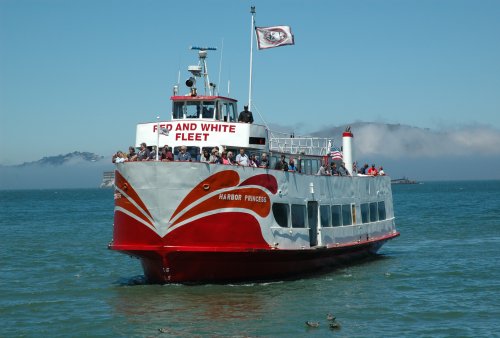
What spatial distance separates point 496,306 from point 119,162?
35.6 feet

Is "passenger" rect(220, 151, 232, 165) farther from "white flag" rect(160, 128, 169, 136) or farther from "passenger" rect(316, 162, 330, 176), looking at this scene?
"passenger" rect(316, 162, 330, 176)

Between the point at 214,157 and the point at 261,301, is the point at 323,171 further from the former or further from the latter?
the point at 261,301

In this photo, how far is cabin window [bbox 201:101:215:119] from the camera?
25.1 meters

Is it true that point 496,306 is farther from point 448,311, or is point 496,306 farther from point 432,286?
point 432,286

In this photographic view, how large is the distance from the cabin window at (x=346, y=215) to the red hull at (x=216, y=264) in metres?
3.70

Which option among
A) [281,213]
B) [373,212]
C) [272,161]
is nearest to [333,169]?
[272,161]

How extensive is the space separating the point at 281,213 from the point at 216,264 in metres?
2.83

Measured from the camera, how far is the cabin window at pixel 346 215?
27737 mm

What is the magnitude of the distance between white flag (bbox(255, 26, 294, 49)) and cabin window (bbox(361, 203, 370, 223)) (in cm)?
693

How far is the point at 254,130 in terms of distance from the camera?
78.9 feet

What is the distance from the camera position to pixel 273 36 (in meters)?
28.0

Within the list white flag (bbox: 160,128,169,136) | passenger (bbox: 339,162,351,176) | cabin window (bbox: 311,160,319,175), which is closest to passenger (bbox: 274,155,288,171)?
cabin window (bbox: 311,160,319,175)

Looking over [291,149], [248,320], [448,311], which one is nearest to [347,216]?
[291,149]

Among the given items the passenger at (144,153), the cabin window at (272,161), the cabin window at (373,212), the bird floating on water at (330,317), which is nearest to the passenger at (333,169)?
the cabin window at (272,161)
